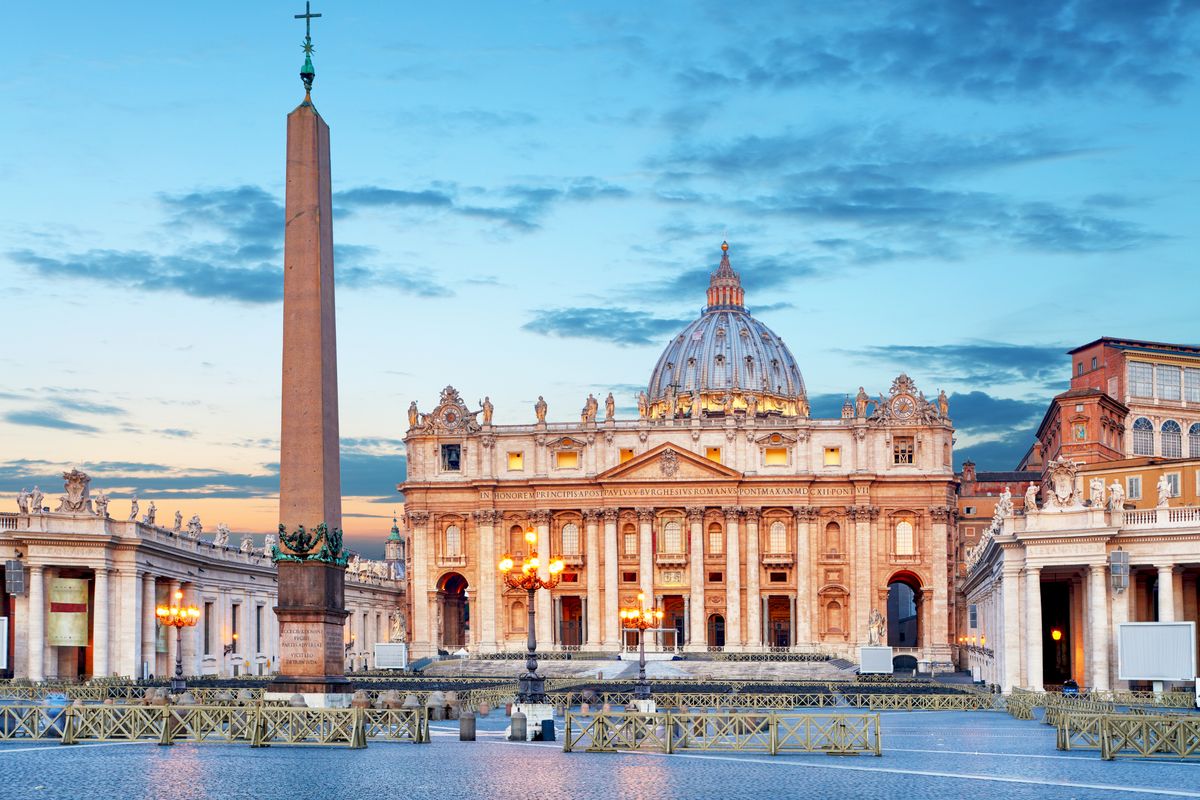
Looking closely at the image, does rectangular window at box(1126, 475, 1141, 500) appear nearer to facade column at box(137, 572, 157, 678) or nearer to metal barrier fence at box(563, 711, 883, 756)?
metal barrier fence at box(563, 711, 883, 756)

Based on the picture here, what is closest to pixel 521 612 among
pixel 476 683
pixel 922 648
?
pixel 922 648

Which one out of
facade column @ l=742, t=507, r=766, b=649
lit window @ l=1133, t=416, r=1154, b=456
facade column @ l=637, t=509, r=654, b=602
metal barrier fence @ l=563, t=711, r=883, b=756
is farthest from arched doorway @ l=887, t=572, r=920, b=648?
metal barrier fence @ l=563, t=711, r=883, b=756

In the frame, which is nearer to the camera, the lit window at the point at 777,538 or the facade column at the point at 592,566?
the lit window at the point at 777,538

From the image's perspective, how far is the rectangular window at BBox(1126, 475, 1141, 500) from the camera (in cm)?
6869

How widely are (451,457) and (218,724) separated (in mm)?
85869

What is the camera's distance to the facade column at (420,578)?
11581 cm

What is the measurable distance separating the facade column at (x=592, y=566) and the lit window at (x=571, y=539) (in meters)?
1.35

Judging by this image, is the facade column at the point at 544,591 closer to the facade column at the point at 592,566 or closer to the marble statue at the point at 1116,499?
the facade column at the point at 592,566

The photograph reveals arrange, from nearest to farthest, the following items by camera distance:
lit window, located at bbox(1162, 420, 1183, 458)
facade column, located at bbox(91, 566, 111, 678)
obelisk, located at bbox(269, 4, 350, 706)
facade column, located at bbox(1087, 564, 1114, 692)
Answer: obelisk, located at bbox(269, 4, 350, 706)
facade column, located at bbox(1087, 564, 1114, 692)
facade column, located at bbox(91, 566, 111, 678)
lit window, located at bbox(1162, 420, 1183, 458)

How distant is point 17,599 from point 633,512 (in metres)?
60.5

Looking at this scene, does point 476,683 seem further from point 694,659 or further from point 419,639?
point 419,639

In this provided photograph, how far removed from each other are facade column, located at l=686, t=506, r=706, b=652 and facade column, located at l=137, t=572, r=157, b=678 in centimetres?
5055

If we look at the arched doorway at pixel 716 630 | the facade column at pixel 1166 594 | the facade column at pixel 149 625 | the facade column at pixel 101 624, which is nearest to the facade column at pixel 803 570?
the arched doorway at pixel 716 630

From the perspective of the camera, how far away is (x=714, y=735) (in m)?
33.2
